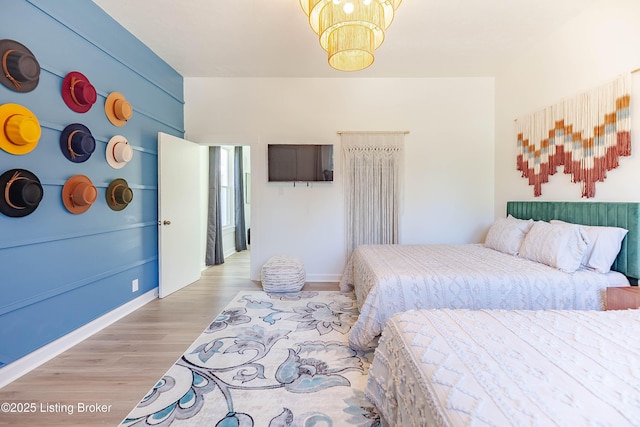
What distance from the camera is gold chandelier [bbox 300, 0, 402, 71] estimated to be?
1672mm

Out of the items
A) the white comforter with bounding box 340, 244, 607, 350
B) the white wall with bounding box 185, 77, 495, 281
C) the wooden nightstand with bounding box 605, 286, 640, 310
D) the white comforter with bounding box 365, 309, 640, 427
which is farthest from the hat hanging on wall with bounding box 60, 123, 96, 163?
the wooden nightstand with bounding box 605, 286, 640, 310

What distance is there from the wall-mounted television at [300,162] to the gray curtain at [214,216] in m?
1.64

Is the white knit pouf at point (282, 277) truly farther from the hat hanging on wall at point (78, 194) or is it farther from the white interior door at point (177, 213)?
the hat hanging on wall at point (78, 194)

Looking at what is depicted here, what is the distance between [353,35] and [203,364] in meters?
2.50

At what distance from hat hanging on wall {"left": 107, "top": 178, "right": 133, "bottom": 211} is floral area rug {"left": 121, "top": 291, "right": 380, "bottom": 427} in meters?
1.50

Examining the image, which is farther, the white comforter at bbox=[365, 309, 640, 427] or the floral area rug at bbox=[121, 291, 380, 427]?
the floral area rug at bbox=[121, 291, 380, 427]

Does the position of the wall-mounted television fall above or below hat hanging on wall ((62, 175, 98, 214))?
above

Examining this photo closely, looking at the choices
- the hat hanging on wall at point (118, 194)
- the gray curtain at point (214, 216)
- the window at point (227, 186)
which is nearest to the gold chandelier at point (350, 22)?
the hat hanging on wall at point (118, 194)

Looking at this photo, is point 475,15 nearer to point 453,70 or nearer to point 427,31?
point 427,31

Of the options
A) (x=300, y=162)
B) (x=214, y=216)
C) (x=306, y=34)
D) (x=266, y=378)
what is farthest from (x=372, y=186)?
(x=214, y=216)

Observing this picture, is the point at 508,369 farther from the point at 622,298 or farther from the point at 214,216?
the point at 214,216

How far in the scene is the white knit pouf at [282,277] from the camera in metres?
3.43

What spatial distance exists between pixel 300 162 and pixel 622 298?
3.30m

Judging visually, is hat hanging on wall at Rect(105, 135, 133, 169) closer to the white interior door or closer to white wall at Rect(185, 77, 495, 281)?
the white interior door
